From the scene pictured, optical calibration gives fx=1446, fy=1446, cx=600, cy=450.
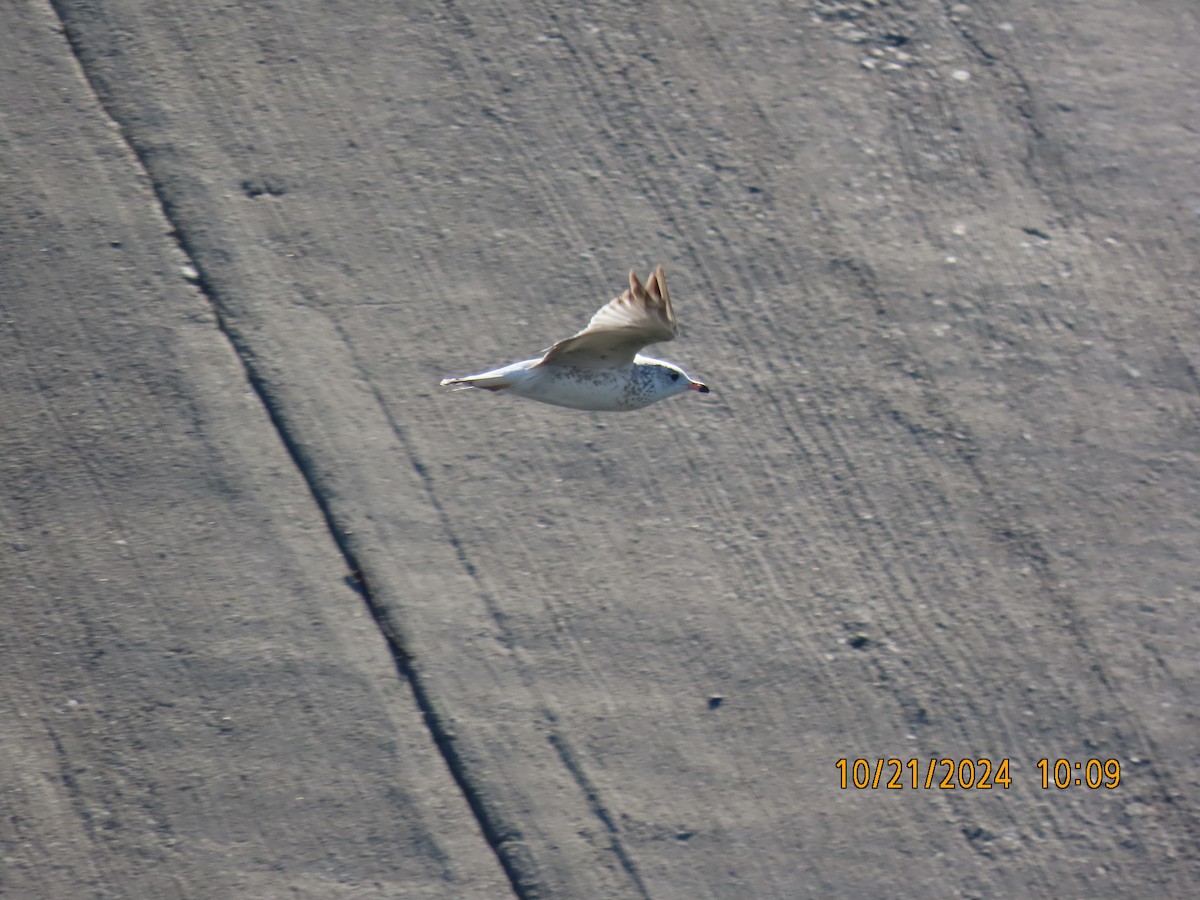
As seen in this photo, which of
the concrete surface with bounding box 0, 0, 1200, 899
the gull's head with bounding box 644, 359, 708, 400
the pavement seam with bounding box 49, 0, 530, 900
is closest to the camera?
the pavement seam with bounding box 49, 0, 530, 900

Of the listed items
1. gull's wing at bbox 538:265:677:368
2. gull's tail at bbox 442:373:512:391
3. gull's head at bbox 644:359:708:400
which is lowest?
gull's head at bbox 644:359:708:400

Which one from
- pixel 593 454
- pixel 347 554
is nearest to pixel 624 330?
pixel 593 454

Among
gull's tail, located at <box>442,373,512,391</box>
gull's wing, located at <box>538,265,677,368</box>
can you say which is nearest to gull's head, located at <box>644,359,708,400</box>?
gull's wing, located at <box>538,265,677,368</box>

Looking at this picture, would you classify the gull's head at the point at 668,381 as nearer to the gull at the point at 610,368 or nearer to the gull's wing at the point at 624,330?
the gull at the point at 610,368

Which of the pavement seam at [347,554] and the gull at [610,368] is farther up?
the gull at [610,368]

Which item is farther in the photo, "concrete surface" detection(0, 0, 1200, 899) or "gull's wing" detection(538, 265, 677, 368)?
"concrete surface" detection(0, 0, 1200, 899)

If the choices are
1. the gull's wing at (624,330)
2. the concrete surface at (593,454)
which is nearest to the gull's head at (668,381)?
the gull's wing at (624,330)
